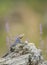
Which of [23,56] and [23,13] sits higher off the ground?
[23,13]

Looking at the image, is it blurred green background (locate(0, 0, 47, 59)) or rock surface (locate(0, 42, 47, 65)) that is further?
blurred green background (locate(0, 0, 47, 59))

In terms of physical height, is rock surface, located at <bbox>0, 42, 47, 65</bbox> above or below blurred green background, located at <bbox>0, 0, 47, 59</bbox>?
below

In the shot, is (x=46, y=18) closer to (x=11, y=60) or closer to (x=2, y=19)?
(x=2, y=19)

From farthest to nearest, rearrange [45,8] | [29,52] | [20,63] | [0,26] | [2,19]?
1. [45,8]
2. [2,19]
3. [0,26]
4. [29,52]
5. [20,63]

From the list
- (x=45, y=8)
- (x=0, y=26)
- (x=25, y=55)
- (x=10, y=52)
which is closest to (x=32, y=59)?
(x=25, y=55)

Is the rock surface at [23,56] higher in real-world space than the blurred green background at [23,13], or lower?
lower

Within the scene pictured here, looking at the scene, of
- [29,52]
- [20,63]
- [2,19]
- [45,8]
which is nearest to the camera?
[20,63]

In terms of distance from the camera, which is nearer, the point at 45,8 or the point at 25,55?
the point at 25,55

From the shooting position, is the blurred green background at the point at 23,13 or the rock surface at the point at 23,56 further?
the blurred green background at the point at 23,13

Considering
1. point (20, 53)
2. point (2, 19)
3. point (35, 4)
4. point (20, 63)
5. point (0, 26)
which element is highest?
point (35, 4)

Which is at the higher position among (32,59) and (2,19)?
(2,19)

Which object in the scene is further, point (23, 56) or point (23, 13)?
point (23, 13)
